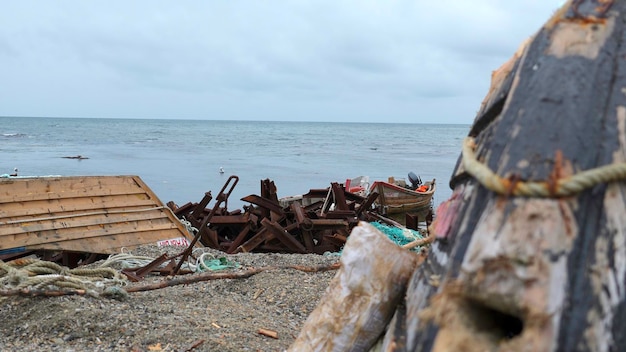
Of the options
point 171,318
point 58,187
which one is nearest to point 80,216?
point 58,187

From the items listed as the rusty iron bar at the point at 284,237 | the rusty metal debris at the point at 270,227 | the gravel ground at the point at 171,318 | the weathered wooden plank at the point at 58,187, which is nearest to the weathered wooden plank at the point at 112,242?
the weathered wooden plank at the point at 58,187

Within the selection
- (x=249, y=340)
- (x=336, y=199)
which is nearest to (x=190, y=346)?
(x=249, y=340)

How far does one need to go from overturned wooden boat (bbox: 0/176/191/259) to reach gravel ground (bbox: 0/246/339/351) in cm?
255

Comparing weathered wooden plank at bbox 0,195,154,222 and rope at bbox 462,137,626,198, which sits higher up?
rope at bbox 462,137,626,198

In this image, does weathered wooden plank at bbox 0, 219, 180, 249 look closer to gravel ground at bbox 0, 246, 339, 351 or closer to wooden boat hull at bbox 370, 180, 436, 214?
gravel ground at bbox 0, 246, 339, 351

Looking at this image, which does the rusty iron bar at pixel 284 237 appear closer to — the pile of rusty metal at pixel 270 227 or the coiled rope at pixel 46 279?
the pile of rusty metal at pixel 270 227

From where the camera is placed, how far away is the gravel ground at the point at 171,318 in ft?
14.0

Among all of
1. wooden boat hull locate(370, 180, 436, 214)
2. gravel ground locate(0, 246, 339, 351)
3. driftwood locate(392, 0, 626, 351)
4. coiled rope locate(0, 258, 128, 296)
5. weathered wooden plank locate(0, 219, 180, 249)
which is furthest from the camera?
wooden boat hull locate(370, 180, 436, 214)

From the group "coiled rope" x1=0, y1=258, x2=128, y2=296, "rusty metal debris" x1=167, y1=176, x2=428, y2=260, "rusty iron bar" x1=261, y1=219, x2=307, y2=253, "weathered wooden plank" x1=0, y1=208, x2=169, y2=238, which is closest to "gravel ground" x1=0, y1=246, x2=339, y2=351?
"coiled rope" x1=0, y1=258, x2=128, y2=296

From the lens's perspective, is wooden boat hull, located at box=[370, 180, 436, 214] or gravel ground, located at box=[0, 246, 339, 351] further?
wooden boat hull, located at box=[370, 180, 436, 214]

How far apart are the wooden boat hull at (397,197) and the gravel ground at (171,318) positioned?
13.9m

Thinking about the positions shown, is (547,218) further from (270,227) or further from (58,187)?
(270,227)

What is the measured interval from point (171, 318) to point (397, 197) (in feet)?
54.4

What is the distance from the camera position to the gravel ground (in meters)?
4.28
